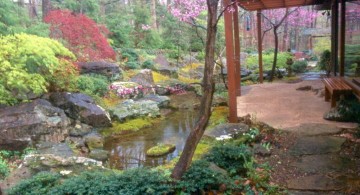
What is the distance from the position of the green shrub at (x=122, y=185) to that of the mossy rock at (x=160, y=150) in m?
3.23

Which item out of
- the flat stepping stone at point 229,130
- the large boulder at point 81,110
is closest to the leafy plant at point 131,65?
Result: the large boulder at point 81,110

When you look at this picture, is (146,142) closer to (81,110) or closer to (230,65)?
(81,110)

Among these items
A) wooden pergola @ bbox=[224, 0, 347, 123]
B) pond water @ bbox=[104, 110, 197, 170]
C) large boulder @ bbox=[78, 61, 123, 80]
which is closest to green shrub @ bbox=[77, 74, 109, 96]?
large boulder @ bbox=[78, 61, 123, 80]

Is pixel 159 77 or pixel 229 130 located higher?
pixel 159 77

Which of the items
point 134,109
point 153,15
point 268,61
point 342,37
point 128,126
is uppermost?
point 153,15

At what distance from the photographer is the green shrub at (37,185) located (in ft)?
12.2

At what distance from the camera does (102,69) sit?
40.3ft

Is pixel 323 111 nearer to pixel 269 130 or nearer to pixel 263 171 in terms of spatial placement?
pixel 269 130

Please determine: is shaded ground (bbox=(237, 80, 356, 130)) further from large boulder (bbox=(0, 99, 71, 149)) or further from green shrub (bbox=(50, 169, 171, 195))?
large boulder (bbox=(0, 99, 71, 149))

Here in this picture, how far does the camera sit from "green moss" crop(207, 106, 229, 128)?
7.34m

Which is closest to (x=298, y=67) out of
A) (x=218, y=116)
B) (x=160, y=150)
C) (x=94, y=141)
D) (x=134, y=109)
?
(x=218, y=116)

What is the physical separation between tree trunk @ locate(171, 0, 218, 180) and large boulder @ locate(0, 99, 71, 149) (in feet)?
15.7

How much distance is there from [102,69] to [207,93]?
940 cm

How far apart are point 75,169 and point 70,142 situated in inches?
123
